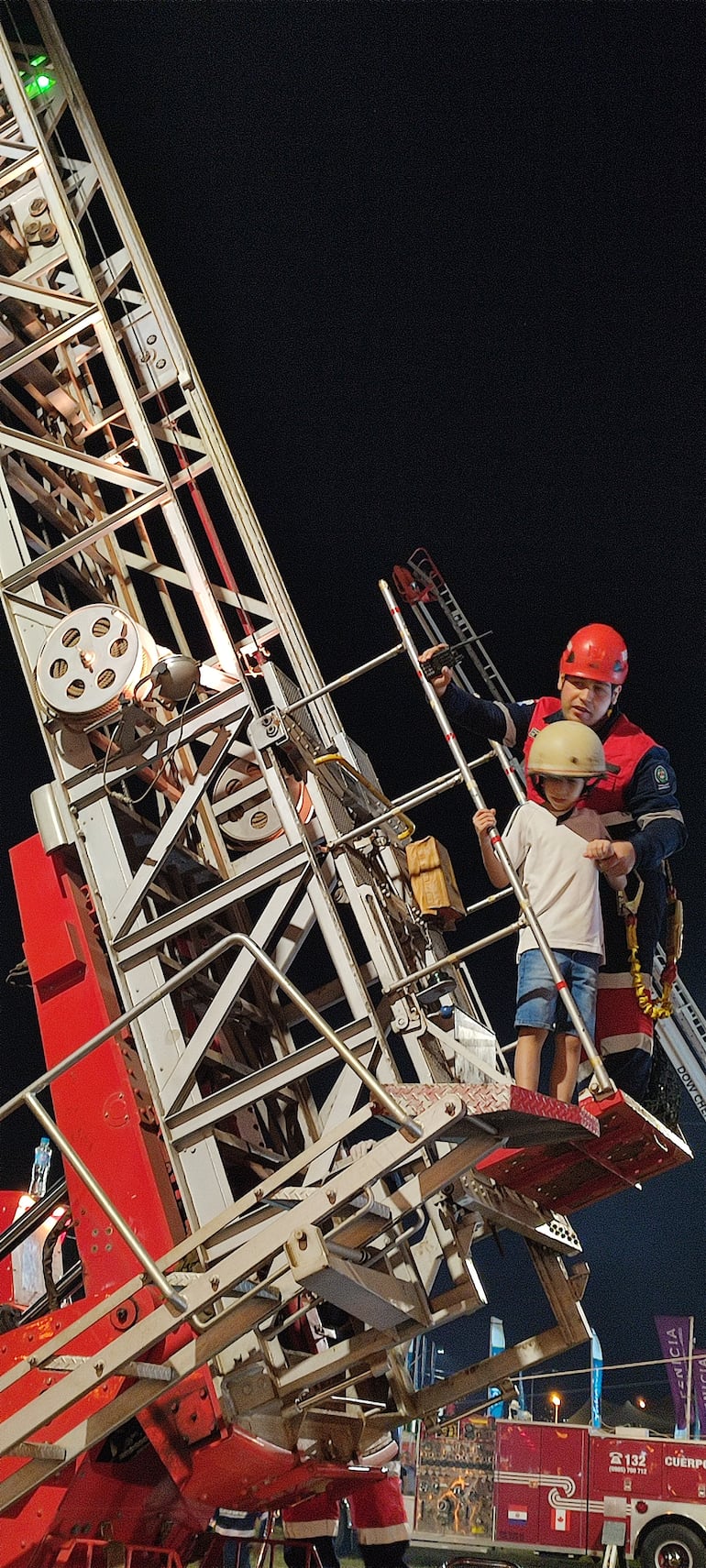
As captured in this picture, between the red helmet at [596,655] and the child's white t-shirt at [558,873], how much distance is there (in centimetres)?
82

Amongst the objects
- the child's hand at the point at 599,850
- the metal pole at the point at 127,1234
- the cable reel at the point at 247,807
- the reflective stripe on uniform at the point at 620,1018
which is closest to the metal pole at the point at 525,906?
the child's hand at the point at 599,850

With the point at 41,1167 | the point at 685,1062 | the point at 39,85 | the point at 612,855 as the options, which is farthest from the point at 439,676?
the point at 41,1167

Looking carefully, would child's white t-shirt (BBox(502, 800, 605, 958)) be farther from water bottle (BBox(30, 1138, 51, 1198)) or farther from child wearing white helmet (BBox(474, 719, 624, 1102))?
water bottle (BBox(30, 1138, 51, 1198))

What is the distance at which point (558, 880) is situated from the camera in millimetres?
6418

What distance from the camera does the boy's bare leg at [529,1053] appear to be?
5.94m

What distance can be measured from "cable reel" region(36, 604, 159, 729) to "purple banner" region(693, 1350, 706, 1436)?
42.8 ft

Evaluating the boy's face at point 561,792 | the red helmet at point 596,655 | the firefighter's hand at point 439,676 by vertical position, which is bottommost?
the boy's face at point 561,792

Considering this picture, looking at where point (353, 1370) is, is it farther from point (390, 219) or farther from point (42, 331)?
point (390, 219)

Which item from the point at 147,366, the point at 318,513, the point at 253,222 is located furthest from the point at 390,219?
the point at 147,366

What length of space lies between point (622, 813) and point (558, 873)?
35.4 inches

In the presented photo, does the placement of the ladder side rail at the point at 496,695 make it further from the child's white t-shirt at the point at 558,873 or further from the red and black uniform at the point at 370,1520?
the red and black uniform at the point at 370,1520

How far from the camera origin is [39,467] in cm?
877

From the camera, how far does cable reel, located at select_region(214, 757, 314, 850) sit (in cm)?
829

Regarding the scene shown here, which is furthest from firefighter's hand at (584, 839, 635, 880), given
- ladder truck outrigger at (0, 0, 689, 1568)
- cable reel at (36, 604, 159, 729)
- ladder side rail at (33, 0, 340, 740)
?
ladder side rail at (33, 0, 340, 740)
